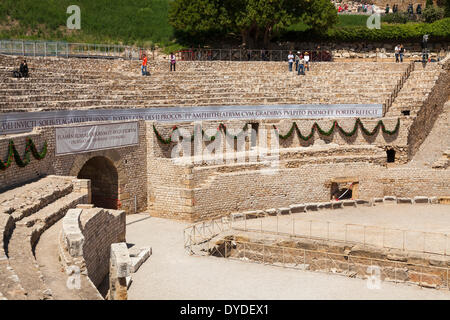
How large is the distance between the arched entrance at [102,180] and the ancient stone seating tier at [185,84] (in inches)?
92.9

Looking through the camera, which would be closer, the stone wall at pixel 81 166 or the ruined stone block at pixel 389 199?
the stone wall at pixel 81 166

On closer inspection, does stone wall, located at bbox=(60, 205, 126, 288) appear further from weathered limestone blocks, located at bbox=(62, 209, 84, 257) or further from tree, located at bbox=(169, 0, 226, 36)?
tree, located at bbox=(169, 0, 226, 36)

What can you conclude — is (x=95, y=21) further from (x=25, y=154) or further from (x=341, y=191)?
(x=25, y=154)

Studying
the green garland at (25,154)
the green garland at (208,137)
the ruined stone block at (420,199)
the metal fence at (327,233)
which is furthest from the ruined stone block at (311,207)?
the green garland at (25,154)

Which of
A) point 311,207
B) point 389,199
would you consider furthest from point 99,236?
point 389,199

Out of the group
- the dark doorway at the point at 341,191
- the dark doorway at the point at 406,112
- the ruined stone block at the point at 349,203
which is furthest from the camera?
the dark doorway at the point at 406,112

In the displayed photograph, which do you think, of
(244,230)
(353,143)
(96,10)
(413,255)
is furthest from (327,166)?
(96,10)

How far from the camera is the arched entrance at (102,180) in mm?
26469

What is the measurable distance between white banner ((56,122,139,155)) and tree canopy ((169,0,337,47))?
13.1 metres

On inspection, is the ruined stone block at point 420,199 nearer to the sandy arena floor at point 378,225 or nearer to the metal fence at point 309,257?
the sandy arena floor at point 378,225

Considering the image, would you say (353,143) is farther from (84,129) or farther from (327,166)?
(84,129)

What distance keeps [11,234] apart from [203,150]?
13.6 m

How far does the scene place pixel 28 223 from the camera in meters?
17.6

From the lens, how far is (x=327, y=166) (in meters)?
29.0
